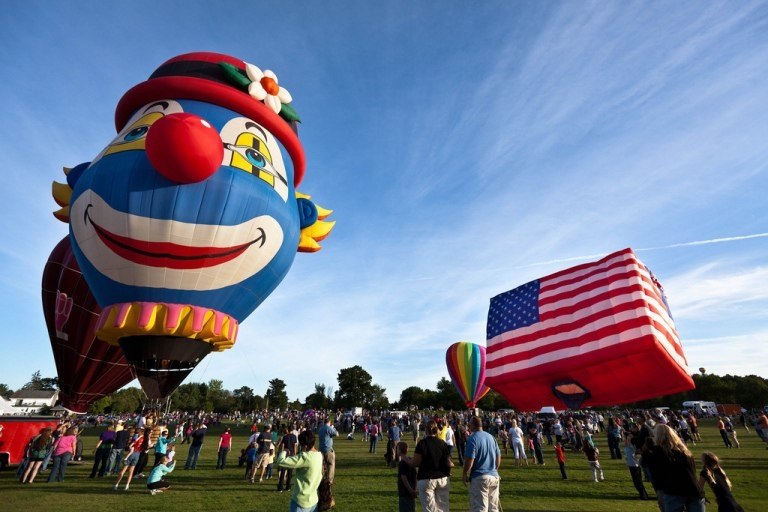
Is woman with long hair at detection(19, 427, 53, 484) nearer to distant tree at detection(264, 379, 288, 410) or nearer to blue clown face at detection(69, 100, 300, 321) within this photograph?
blue clown face at detection(69, 100, 300, 321)

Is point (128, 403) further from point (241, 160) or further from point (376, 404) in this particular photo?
point (241, 160)

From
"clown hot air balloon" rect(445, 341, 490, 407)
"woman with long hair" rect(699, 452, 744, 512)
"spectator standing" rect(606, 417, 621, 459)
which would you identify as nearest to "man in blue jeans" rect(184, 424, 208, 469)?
"woman with long hair" rect(699, 452, 744, 512)

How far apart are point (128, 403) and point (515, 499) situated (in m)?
96.4

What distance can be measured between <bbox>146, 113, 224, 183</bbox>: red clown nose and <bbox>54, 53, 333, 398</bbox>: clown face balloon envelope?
2 centimetres

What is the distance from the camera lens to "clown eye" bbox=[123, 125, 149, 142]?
420 inches

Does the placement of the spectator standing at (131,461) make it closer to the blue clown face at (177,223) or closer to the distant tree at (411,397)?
the blue clown face at (177,223)

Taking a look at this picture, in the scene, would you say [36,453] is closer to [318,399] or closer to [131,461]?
[131,461]

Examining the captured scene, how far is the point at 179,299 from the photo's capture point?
1030 centimetres

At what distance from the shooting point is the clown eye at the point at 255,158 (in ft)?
35.9

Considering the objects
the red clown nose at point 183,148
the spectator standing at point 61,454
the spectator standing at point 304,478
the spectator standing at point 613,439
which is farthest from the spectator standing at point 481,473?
the spectator standing at point 613,439

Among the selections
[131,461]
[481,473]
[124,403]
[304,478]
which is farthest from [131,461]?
[124,403]

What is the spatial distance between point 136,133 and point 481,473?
11.0 m

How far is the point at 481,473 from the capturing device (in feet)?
17.4

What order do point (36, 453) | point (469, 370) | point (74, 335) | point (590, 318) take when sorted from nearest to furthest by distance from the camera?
point (36, 453)
point (590, 318)
point (74, 335)
point (469, 370)
